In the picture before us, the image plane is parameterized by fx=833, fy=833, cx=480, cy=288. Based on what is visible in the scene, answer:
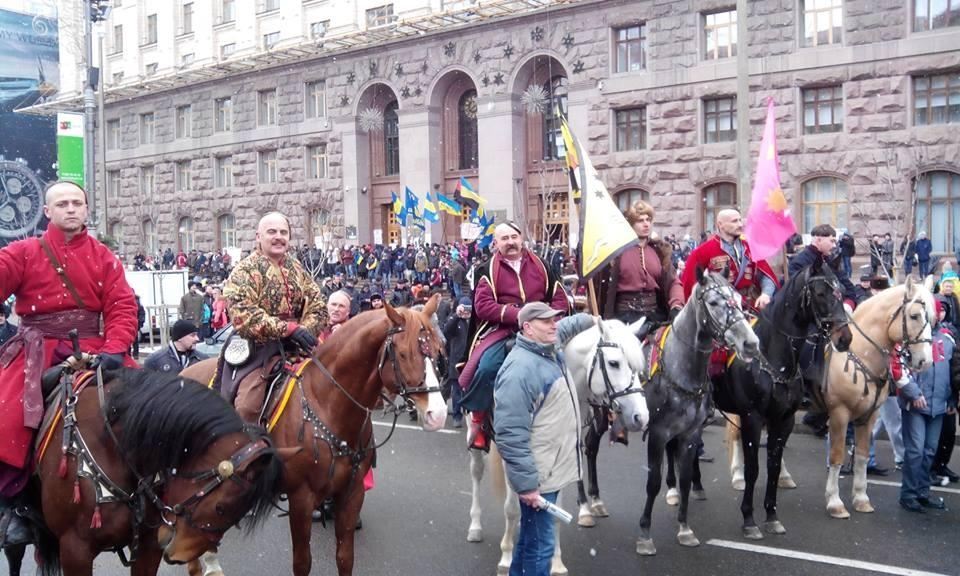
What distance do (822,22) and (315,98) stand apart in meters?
23.0

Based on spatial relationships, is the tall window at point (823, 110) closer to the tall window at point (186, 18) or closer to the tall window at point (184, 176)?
the tall window at point (184, 176)

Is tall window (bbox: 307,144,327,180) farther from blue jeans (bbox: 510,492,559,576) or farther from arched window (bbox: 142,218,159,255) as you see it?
blue jeans (bbox: 510,492,559,576)

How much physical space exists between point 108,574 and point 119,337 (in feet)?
8.95

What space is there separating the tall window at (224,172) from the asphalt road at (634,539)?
118 ft

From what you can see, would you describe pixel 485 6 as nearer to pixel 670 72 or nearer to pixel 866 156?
pixel 670 72

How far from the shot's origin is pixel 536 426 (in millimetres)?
5020

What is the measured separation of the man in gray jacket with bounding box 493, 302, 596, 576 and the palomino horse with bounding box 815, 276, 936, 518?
13.4 feet

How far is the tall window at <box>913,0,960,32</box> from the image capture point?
23.9 m

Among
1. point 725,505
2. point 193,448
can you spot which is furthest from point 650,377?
point 193,448

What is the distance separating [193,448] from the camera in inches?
162

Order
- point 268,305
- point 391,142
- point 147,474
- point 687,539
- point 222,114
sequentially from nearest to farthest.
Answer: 1. point 147,474
2. point 268,305
3. point 687,539
4. point 391,142
5. point 222,114

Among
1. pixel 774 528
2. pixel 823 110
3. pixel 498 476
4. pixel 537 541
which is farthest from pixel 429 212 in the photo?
pixel 537 541

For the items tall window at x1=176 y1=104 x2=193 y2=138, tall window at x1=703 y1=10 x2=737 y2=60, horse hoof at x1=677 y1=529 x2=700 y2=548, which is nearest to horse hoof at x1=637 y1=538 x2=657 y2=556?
horse hoof at x1=677 y1=529 x2=700 y2=548

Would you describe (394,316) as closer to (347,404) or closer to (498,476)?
(347,404)
